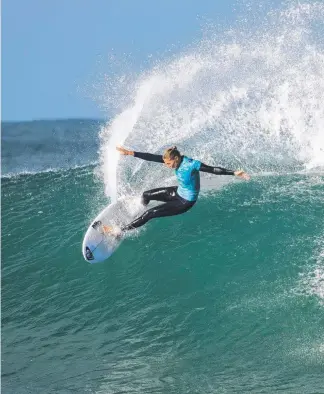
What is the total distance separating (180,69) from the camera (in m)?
11.5

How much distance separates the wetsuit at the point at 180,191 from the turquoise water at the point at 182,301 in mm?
981

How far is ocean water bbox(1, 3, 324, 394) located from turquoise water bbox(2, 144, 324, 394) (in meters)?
0.02

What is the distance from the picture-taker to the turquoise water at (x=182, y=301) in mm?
5551

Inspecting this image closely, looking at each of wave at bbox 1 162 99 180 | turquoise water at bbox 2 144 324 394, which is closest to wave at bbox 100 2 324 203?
turquoise water at bbox 2 144 324 394

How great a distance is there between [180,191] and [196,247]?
4.66 ft

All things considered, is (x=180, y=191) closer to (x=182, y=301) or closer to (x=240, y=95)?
(x=182, y=301)

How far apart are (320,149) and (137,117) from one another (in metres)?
3.29

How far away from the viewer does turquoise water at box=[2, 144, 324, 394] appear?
18.2 feet

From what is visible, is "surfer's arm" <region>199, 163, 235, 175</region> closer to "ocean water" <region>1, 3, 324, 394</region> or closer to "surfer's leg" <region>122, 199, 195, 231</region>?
"surfer's leg" <region>122, 199, 195, 231</region>

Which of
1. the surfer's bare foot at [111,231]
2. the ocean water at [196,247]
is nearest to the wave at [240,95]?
the ocean water at [196,247]

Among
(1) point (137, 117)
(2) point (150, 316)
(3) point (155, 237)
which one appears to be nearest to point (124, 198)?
(3) point (155, 237)

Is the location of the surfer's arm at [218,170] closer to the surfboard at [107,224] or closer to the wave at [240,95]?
the surfboard at [107,224]

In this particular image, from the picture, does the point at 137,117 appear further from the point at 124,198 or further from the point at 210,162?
the point at 124,198

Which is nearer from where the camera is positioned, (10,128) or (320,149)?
(320,149)
